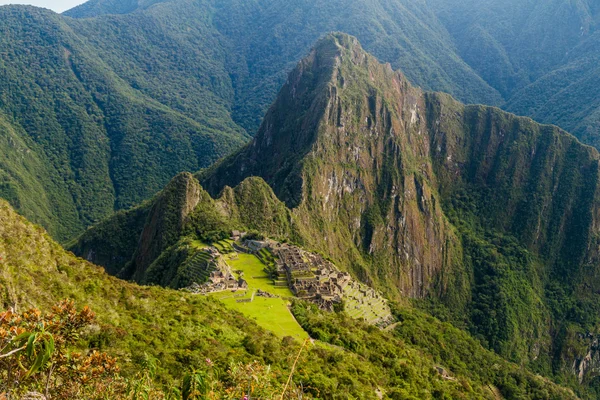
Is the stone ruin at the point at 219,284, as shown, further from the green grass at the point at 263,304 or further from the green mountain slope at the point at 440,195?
the green mountain slope at the point at 440,195

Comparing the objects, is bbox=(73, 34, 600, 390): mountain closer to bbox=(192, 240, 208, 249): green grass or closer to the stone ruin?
bbox=(192, 240, 208, 249): green grass

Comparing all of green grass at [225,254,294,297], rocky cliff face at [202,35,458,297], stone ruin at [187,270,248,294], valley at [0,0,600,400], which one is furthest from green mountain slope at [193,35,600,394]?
stone ruin at [187,270,248,294]

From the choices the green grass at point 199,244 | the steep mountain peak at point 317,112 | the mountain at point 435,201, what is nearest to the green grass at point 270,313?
the green grass at point 199,244

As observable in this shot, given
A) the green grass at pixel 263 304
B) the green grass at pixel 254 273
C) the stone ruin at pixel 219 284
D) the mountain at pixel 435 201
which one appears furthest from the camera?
the mountain at pixel 435 201

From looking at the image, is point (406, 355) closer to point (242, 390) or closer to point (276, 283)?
point (276, 283)

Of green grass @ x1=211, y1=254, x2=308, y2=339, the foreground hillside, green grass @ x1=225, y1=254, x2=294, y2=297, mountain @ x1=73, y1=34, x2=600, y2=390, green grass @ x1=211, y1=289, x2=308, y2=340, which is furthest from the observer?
mountain @ x1=73, y1=34, x2=600, y2=390

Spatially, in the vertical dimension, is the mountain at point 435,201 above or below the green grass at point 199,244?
below

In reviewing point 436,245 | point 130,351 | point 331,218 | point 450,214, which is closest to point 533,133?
point 450,214
